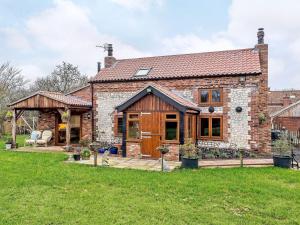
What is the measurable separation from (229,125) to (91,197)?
30.8 ft

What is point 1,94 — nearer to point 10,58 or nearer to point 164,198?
point 10,58

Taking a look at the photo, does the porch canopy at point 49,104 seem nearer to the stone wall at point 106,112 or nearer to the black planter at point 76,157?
the stone wall at point 106,112

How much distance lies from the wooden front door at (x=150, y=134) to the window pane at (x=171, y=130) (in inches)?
17.5

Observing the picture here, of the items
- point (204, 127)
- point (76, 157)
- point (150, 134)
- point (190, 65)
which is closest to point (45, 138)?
point (76, 157)

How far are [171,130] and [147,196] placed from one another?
6057 millimetres

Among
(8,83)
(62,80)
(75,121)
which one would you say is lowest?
(75,121)

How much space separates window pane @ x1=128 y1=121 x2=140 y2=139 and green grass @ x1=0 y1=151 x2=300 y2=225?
3689 mm

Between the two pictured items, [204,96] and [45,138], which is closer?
[204,96]

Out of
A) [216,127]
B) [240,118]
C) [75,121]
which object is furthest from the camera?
[75,121]

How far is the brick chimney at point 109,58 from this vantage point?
18797 millimetres

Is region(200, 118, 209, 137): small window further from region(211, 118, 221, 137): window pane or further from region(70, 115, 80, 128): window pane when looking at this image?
region(70, 115, 80, 128): window pane

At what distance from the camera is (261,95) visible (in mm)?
13766

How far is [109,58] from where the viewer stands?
18812 mm

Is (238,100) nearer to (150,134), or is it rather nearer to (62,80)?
(150,134)
